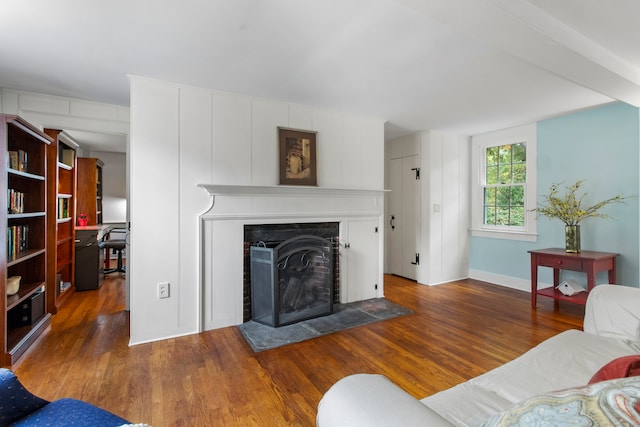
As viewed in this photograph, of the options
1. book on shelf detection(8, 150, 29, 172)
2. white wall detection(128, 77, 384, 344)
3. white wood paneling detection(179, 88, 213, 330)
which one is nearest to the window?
white wall detection(128, 77, 384, 344)

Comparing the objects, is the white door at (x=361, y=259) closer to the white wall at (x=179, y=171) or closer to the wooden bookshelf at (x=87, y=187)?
the white wall at (x=179, y=171)

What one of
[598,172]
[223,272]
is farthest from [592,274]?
[223,272]

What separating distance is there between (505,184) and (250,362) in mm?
4034

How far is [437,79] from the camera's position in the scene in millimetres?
2531

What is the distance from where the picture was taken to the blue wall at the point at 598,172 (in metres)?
3.11

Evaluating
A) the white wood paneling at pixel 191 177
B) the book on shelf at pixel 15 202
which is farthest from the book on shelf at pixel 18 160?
the white wood paneling at pixel 191 177

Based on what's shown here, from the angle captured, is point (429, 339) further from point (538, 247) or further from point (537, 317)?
point (538, 247)

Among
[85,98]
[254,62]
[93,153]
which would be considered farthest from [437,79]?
[93,153]

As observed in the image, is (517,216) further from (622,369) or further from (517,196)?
(622,369)

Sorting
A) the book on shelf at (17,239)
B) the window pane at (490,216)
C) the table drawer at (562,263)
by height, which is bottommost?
the table drawer at (562,263)

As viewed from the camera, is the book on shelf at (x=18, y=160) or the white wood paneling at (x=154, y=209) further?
the white wood paneling at (x=154, y=209)

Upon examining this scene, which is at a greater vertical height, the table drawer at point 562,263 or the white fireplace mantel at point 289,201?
the white fireplace mantel at point 289,201

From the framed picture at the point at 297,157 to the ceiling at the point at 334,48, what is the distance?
1.19 feet

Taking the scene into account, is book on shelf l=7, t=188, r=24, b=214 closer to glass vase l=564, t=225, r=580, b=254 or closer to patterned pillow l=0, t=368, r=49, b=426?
patterned pillow l=0, t=368, r=49, b=426
